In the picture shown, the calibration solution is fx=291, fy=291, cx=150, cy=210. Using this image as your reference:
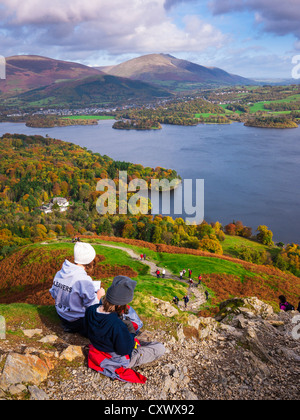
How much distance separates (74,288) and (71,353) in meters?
1.38

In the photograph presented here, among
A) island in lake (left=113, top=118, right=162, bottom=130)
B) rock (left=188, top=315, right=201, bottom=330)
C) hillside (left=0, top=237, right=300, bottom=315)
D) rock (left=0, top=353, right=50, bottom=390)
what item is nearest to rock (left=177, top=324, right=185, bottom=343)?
rock (left=188, top=315, right=201, bottom=330)

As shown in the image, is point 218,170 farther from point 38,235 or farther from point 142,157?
point 38,235

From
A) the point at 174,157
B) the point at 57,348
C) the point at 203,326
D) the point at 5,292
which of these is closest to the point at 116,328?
the point at 57,348

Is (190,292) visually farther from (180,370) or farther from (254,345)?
(180,370)

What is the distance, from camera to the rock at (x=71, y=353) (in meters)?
6.17

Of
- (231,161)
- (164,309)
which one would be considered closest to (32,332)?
(164,309)

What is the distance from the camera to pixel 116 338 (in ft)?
17.8

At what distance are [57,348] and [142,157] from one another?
11223cm

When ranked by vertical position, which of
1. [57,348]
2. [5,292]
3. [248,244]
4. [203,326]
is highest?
[57,348]

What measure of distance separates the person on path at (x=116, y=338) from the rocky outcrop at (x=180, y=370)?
22 centimetres

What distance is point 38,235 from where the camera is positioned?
5312cm

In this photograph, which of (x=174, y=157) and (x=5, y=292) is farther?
(x=174, y=157)

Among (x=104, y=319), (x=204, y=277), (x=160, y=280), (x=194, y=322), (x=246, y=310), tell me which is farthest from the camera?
(x=204, y=277)

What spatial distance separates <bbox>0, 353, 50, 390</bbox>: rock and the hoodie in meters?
1.26
